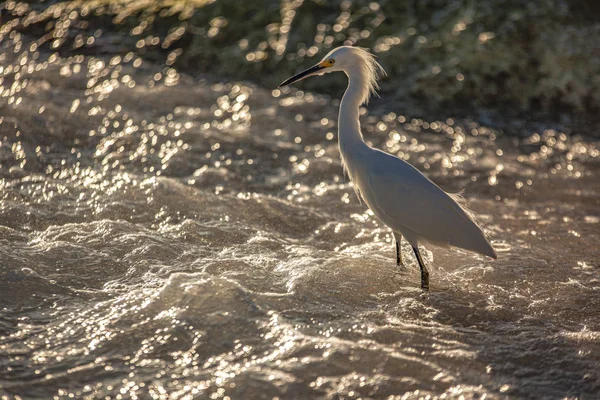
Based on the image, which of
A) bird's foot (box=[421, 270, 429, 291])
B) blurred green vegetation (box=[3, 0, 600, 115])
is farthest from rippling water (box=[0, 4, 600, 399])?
blurred green vegetation (box=[3, 0, 600, 115])

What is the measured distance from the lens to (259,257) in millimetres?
5480

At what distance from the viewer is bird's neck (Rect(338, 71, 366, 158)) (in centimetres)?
540

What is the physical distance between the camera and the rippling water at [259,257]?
404cm

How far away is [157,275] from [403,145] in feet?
13.2

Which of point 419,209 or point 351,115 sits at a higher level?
point 351,115

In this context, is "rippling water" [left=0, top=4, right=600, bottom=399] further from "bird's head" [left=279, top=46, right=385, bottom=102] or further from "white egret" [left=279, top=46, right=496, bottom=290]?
"bird's head" [left=279, top=46, right=385, bottom=102]

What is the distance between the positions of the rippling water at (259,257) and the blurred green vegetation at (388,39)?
2.41 ft

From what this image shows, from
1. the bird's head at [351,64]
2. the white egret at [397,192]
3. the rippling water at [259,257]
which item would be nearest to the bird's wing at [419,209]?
the white egret at [397,192]

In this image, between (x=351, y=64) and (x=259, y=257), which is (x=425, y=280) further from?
(x=351, y=64)

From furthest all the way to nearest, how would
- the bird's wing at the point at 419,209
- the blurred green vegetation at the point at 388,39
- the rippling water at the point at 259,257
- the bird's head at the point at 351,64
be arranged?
the blurred green vegetation at the point at 388,39 < the bird's head at the point at 351,64 < the bird's wing at the point at 419,209 < the rippling water at the point at 259,257

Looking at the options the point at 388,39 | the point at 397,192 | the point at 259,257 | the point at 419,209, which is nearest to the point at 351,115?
the point at 397,192

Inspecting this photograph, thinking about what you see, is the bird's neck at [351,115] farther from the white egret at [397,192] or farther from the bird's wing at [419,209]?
the bird's wing at [419,209]

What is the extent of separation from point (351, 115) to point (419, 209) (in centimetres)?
86

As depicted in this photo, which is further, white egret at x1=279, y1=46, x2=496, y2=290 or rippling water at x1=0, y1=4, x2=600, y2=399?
white egret at x1=279, y1=46, x2=496, y2=290
